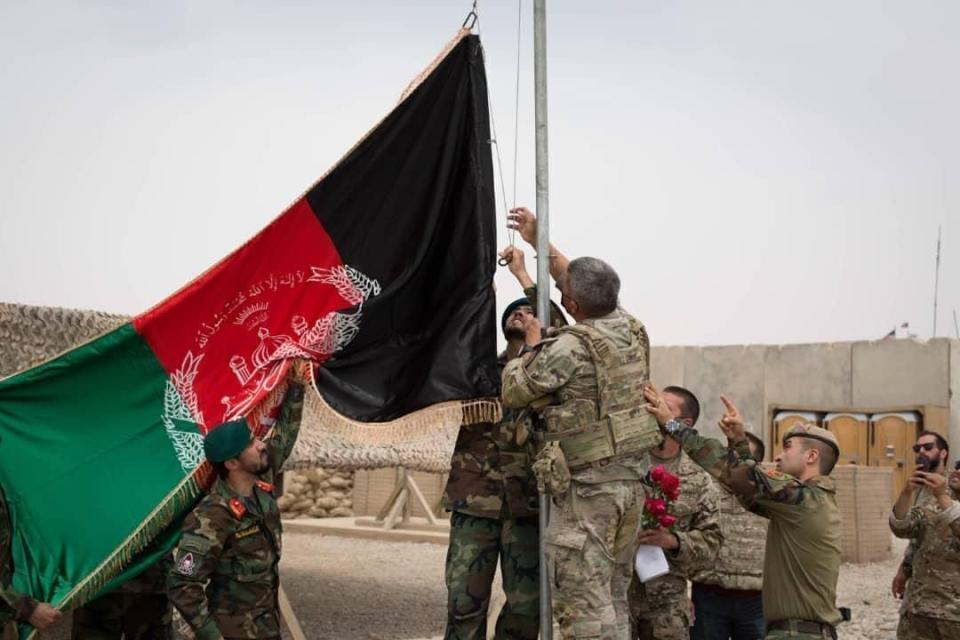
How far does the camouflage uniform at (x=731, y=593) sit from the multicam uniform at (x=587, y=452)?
1189 millimetres

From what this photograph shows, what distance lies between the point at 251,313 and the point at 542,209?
1.66 metres

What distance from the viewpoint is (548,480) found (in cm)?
515

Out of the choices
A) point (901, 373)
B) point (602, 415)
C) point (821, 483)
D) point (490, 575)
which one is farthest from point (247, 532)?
point (901, 373)

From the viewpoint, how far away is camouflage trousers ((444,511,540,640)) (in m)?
6.06

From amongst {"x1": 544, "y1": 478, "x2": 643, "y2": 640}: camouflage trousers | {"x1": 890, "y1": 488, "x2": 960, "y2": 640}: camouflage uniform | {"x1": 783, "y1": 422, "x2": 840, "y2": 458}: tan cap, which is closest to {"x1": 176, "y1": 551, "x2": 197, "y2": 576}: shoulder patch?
{"x1": 544, "y1": 478, "x2": 643, "y2": 640}: camouflage trousers

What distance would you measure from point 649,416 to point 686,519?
3.91 feet

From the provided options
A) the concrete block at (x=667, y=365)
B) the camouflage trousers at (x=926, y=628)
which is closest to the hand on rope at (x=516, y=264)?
the camouflage trousers at (x=926, y=628)

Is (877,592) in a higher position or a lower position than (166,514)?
lower

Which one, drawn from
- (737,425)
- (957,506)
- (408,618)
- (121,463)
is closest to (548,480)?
(737,425)

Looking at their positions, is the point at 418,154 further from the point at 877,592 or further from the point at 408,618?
the point at 877,592

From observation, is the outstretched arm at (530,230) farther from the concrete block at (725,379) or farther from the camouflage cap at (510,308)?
the concrete block at (725,379)

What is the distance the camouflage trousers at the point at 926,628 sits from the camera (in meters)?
6.65

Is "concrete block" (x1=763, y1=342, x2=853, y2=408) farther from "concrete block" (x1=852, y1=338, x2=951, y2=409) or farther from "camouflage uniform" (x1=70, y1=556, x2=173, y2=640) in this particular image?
"camouflage uniform" (x1=70, y1=556, x2=173, y2=640)

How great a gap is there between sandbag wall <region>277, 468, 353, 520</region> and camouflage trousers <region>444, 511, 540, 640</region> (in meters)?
14.7
